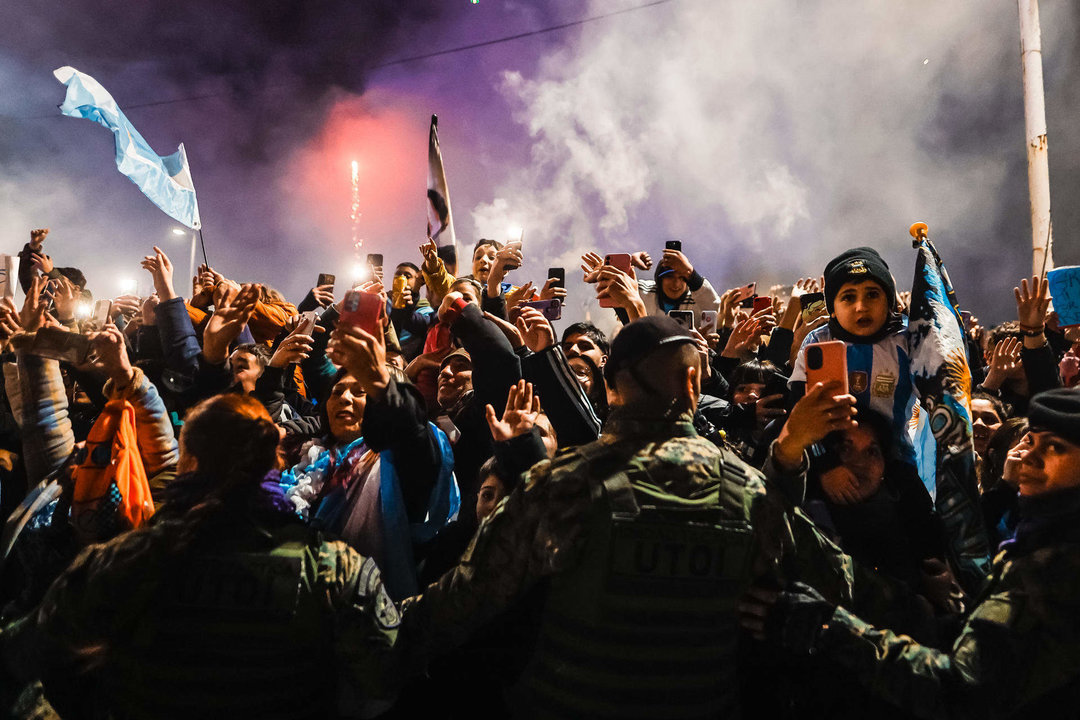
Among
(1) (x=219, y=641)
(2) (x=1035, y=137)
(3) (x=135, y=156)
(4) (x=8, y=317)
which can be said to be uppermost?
(2) (x=1035, y=137)

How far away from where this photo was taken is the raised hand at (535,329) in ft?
12.5

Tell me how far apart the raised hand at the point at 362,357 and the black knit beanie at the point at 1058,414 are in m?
2.30

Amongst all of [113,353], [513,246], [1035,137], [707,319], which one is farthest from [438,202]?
[1035,137]

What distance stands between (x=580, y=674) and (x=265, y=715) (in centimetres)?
100

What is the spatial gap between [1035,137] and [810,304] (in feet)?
31.3

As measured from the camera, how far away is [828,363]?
2307mm

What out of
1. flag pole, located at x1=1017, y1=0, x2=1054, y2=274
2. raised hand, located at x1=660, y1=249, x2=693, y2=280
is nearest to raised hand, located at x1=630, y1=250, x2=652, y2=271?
raised hand, located at x1=660, y1=249, x2=693, y2=280

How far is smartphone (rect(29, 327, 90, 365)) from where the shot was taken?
3.38 meters

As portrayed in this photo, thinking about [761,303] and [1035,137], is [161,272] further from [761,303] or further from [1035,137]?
[1035,137]

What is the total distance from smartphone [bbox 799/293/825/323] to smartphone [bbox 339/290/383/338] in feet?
11.7

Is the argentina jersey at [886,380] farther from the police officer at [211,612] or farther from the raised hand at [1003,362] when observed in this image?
the raised hand at [1003,362]

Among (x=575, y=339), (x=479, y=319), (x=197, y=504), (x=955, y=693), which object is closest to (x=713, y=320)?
(x=575, y=339)

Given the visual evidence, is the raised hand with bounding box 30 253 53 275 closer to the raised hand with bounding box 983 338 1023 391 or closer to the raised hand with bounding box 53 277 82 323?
the raised hand with bounding box 53 277 82 323

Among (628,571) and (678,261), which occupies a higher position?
(678,261)
